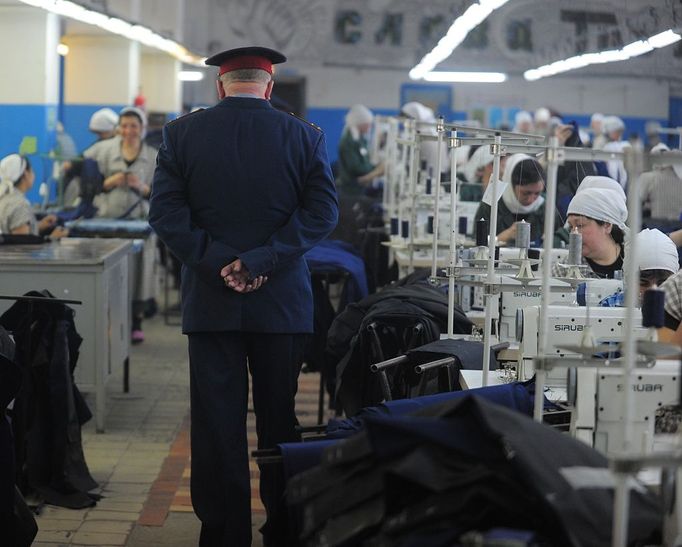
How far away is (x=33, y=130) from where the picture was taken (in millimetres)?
9977


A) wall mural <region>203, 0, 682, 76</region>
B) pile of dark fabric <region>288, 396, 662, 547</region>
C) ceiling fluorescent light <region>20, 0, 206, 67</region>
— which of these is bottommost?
pile of dark fabric <region>288, 396, 662, 547</region>

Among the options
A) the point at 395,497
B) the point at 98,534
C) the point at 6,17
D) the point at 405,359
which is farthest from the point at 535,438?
the point at 6,17

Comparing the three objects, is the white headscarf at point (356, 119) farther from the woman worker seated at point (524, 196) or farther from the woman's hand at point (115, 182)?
the woman worker seated at point (524, 196)

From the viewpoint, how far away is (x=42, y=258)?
21.1ft

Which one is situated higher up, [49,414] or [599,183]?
[599,183]

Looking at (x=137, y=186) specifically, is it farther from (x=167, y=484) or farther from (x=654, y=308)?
(x=654, y=308)

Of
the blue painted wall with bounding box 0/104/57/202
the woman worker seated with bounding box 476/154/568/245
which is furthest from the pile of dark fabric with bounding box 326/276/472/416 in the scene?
the blue painted wall with bounding box 0/104/57/202

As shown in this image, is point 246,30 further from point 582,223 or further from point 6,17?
point 582,223

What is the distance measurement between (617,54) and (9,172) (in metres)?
7.37

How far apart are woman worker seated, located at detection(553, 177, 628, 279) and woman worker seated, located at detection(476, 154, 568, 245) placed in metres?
0.20

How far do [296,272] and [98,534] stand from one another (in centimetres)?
144

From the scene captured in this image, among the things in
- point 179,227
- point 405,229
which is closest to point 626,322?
point 179,227

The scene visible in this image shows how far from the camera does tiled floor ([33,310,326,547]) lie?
4910 millimetres

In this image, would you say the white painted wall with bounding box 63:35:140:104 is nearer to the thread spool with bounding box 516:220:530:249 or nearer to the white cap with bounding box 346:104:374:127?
the white cap with bounding box 346:104:374:127
